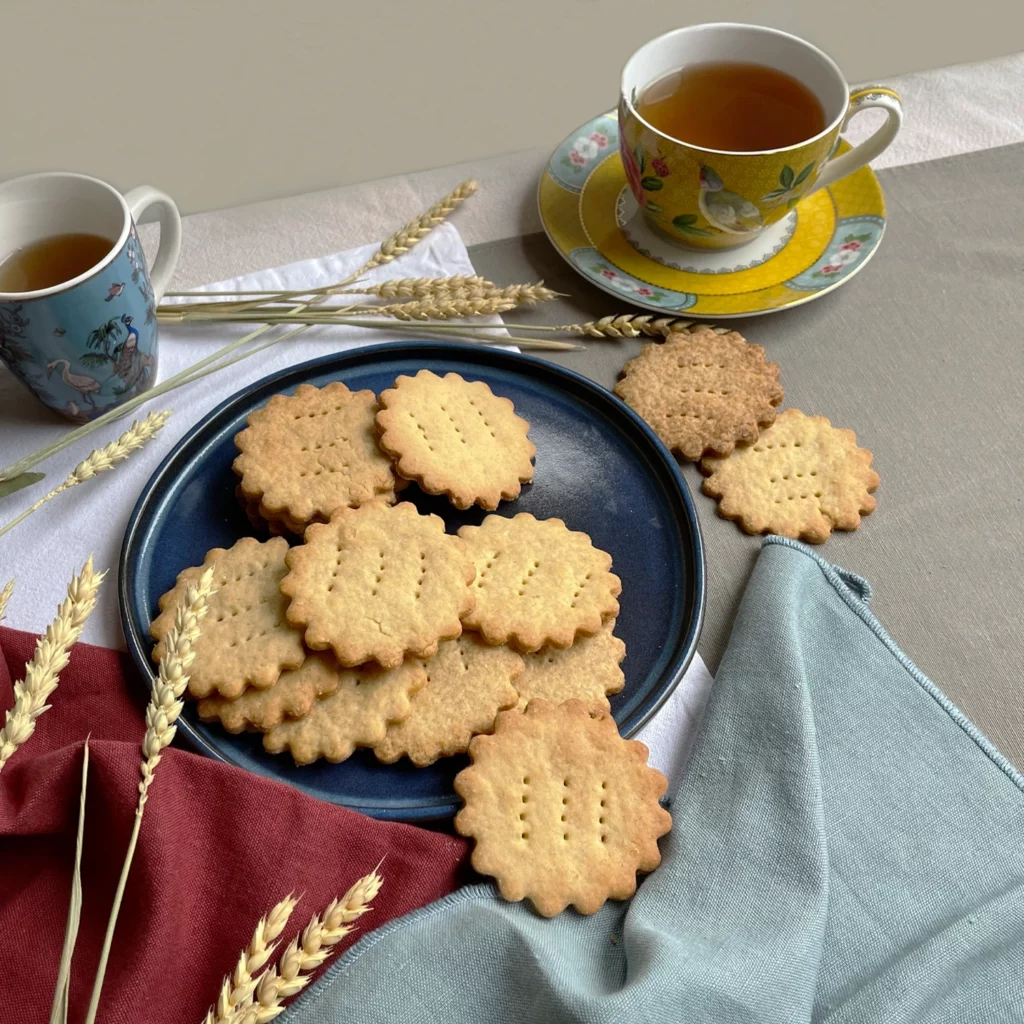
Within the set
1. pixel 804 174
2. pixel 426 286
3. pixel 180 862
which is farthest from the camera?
pixel 426 286

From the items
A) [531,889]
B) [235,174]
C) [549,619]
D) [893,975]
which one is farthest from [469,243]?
[893,975]

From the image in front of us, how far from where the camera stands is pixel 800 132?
3.65ft

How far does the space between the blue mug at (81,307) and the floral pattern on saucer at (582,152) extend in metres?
0.50

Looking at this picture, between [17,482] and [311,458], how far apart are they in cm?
29

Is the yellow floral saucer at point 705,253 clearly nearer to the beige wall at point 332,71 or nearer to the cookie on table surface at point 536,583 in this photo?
the beige wall at point 332,71

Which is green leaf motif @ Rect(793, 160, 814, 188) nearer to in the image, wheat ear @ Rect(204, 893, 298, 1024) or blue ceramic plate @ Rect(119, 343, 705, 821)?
blue ceramic plate @ Rect(119, 343, 705, 821)

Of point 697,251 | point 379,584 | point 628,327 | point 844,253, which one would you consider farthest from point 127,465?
point 844,253

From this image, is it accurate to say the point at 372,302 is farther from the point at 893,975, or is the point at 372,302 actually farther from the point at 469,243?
the point at 893,975

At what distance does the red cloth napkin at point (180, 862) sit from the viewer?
74 cm

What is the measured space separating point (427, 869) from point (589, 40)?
117 cm

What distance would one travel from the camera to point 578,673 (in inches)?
34.6

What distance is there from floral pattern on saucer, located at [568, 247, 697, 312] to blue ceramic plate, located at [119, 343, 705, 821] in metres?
0.15

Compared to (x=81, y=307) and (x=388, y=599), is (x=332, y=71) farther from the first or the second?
(x=388, y=599)

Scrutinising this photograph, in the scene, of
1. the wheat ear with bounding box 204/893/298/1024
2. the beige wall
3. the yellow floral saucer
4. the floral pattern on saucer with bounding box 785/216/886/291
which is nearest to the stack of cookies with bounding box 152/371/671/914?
the wheat ear with bounding box 204/893/298/1024
